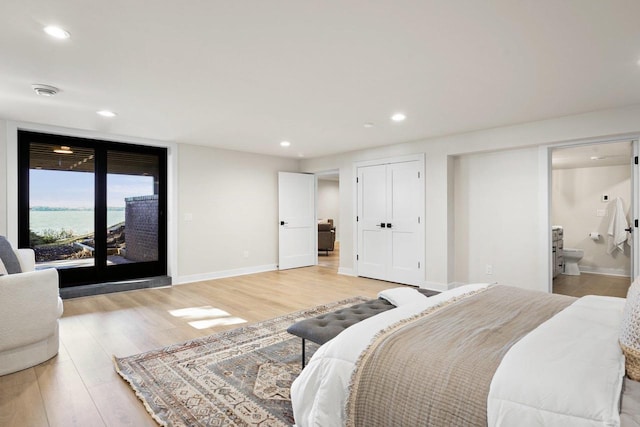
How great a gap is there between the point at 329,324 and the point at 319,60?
1.90m

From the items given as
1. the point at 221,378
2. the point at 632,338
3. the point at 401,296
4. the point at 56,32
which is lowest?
the point at 221,378

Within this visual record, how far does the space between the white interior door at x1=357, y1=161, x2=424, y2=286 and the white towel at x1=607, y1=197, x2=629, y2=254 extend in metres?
3.93

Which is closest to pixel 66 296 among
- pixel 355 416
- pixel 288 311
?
pixel 288 311

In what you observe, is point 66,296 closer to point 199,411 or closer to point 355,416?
point 199,411

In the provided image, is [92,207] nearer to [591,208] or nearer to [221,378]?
[221,378]

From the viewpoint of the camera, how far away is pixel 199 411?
205 centimetres

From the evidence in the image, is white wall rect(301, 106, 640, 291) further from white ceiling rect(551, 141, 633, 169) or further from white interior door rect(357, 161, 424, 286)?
white ceiling rect(551, 141, 633, 169)

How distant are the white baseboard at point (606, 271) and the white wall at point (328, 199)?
7609 millimetres

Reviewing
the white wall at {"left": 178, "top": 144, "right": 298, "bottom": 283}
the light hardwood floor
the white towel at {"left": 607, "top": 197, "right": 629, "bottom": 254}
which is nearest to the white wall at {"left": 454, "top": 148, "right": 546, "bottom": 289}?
the light hardwood floor

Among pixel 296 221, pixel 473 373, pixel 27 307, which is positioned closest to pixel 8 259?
pixel 27 307

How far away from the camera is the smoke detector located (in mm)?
3097

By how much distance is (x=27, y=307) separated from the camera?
102 inches

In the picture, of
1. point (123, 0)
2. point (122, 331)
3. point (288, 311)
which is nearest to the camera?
point (123, 0)

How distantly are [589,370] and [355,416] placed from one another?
822 millimetres
